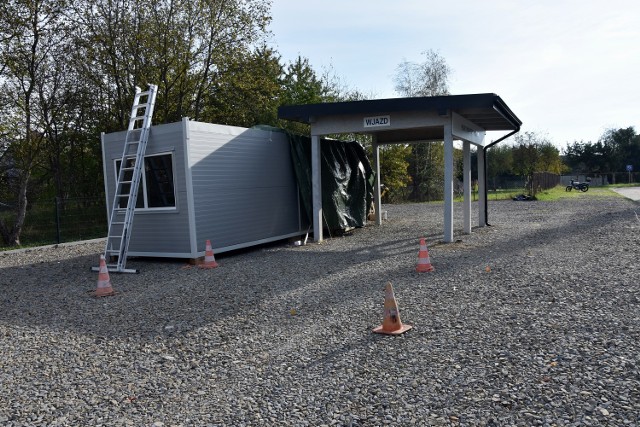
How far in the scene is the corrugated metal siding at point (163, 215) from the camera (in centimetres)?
1120

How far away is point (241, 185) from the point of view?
12.7m

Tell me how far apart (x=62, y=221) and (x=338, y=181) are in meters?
8.69

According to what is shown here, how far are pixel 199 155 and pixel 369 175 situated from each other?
855cm

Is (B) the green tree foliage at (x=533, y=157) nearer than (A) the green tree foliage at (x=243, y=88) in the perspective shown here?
No

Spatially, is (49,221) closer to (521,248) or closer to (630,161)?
(521,248)

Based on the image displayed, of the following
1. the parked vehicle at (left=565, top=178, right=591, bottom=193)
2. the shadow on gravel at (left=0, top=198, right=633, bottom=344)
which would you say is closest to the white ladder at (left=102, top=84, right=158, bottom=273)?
the shadow on gravel at (left=0, top=198, right=633, bottom=344)

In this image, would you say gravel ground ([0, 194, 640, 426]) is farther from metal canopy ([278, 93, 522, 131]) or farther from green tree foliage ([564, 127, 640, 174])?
green tree foliage ([564, 127, 640, 174])

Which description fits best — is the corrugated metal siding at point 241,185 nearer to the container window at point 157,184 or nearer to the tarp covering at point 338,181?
the tarp covering at point 338,181

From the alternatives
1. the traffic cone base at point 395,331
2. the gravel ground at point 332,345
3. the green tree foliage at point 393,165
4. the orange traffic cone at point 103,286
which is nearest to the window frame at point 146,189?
the gravel ground at point 332,345

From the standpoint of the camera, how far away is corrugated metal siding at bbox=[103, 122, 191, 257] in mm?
11195

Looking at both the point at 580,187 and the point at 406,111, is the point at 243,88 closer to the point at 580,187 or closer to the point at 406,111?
the point at 406,111

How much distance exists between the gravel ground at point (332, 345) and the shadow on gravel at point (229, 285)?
1.9 inches

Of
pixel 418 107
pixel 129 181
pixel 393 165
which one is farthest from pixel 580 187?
pixel 129 181

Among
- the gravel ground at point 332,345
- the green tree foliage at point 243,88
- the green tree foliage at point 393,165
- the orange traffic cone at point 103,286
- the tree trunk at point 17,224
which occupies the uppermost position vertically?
the green tree foliage at point 243,88
